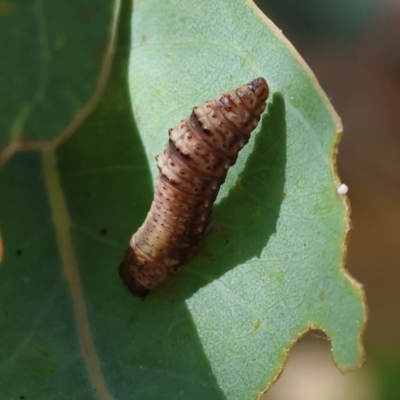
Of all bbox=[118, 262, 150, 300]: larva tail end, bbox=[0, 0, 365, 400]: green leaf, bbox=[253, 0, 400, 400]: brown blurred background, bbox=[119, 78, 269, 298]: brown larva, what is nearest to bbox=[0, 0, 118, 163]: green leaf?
bbox=[0, 0, 365, 400]: green leaf

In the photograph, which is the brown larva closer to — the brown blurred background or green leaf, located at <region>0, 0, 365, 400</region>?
green leaf, located at <region>0, 0, 365, 400</region>

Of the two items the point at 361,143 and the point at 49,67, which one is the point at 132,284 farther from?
the point at 361,143

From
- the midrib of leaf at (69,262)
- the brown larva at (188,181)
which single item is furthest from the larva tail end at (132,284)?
the midrib of leaf at (69,262)

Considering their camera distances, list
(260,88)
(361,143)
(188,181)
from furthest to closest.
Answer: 1. (361,143)
2. (188,181)
3. (260,88)

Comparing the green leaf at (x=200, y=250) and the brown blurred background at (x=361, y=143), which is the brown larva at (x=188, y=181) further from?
the brown blurred background at (x=361, y=143)

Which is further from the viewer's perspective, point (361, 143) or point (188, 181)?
point (361, 143)

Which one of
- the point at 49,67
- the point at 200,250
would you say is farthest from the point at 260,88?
the point at 49,67

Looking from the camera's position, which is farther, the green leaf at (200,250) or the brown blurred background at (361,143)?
the brown blurred background at (361,143)
